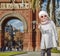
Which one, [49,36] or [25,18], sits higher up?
[25,18]

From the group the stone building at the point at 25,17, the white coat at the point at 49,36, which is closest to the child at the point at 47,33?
the white coat at the point at 49,36

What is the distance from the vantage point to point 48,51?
10.2m


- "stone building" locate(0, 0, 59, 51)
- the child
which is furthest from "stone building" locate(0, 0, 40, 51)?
the child

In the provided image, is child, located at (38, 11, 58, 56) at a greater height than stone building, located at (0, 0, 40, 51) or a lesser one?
lesser

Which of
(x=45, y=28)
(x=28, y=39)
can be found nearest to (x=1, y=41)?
(x=28, y=39)

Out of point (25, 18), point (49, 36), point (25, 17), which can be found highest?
point (25, 17)

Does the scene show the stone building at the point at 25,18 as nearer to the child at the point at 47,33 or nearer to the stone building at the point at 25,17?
the stone building at the point at 25,17

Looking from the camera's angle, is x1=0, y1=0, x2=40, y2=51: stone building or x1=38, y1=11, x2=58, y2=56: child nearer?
x1=38, y1=11, x2=58, y2=56: child

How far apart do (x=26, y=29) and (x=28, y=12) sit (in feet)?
8.36

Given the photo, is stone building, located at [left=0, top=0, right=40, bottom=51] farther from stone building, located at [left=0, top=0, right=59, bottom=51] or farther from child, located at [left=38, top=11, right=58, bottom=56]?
child, located at [left=38, top=11, right=58, bottom=56]

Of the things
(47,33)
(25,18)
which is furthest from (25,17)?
(47,33)

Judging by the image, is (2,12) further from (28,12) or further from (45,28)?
(45,28)

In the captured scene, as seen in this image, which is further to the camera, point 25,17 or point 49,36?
point 25,17

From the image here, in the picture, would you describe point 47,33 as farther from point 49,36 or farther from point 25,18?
point 25,18
